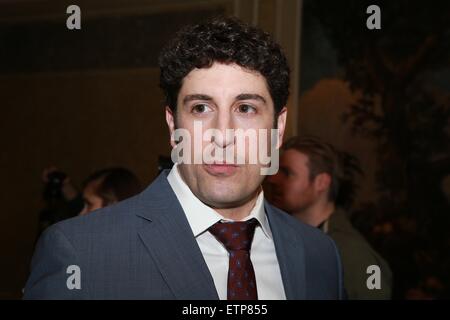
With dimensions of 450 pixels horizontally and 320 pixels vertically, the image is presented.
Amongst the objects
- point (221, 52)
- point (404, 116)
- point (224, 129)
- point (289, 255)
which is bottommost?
point (289, 255)

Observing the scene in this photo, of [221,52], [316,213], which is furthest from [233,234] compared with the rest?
[316,213]

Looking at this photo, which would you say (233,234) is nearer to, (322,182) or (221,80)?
(221,80)

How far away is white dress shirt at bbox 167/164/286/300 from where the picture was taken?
3.44 feet

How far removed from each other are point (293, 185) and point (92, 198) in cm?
67

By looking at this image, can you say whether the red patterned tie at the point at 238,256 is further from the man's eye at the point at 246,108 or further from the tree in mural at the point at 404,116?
the tree in mural at the point at 404,116

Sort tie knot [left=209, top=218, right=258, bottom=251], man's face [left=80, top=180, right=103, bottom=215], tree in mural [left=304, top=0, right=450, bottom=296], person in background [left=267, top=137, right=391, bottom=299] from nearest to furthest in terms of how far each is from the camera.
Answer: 1. tie knot [left=209, top=218, right=258, bottom=251]
2. person in background [left=267, top=137, right=391, bottom=299]
3. man's face [left=80, top=180, right=103, bottom=215]
4. tree in mural [left=304, top=0, right=450, bottom=296]

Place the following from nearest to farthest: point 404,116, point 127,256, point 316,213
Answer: point 127,256 → point 316,213 → point 404,116

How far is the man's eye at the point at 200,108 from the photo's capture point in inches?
40.4

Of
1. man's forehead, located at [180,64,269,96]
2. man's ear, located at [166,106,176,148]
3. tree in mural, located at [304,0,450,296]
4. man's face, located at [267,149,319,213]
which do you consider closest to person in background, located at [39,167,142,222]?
man's face, located at [267,149,319,213]

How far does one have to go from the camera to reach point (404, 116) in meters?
2.97

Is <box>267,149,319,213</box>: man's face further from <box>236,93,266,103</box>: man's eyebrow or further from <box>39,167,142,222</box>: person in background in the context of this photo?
<box>236,93,266,103</box>: man's eyebrow

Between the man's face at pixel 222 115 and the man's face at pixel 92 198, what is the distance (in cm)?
93

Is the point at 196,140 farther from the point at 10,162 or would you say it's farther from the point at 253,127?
the point at 10,162

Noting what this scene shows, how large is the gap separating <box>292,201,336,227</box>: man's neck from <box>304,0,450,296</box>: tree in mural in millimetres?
1046
